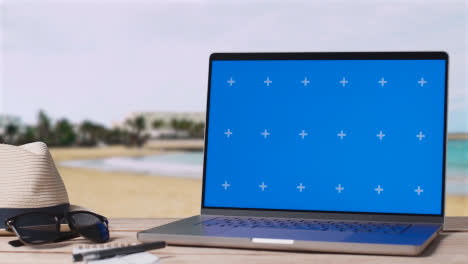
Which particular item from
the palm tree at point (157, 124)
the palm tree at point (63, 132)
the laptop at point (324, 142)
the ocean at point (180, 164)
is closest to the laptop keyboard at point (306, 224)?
the laptop at point (324, 142)

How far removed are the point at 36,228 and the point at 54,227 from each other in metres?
0.03

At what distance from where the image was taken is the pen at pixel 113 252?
79cm

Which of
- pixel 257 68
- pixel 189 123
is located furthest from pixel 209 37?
pixel 257 68

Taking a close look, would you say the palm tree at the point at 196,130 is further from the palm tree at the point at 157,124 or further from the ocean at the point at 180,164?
the palm tree at the point at 157,124

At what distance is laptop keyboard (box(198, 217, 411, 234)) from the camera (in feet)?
3.16

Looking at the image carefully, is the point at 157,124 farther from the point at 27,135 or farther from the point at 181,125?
the point at 27,135

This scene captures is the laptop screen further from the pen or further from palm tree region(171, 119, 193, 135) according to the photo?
palm tree region(171, 119, 193, 135)

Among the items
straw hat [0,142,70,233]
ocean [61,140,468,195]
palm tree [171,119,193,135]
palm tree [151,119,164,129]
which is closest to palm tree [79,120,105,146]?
ocean [61,140,468,195]

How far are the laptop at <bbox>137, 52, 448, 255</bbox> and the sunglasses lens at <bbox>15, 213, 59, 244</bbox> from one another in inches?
7.7

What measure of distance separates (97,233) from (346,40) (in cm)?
1168

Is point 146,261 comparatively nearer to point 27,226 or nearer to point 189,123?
point 27,226

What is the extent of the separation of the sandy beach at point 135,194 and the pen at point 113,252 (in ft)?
25.3

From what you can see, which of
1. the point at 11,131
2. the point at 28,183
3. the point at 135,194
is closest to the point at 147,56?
the point at 11,131

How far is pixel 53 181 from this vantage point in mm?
1078
